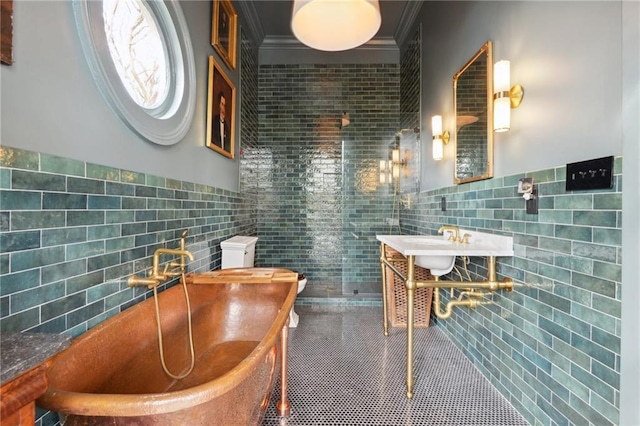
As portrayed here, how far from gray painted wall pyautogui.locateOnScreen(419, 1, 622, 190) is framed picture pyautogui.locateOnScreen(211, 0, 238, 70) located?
1.97 meters

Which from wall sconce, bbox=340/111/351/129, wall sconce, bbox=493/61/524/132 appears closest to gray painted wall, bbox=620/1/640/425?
wall sconce, bbox=493/61/524/132

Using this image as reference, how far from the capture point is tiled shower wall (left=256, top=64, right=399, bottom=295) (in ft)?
12.7

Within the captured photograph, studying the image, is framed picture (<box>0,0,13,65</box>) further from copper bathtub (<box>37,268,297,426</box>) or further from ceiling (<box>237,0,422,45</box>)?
ceiling (<box>237,0,422,45</box>)

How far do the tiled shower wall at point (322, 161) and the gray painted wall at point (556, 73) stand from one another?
5.81ft

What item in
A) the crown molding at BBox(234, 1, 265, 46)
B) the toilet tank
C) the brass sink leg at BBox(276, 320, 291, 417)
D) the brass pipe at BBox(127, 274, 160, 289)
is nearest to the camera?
the brass pipe at BBox(127, 274, 160, 289)

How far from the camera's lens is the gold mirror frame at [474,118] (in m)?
1.86

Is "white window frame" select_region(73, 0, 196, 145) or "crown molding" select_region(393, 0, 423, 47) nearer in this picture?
"white window frame" select_region(73, 0, 196, 145)

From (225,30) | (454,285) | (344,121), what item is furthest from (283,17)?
(454,285)

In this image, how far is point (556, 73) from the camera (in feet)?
4.37

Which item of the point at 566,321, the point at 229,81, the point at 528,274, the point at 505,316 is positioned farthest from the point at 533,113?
the point at 229,81

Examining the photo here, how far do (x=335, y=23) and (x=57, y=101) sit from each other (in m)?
1.44

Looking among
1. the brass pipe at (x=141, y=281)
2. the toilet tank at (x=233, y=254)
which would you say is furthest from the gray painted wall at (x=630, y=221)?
the toilet tank at (x=233, y=254)

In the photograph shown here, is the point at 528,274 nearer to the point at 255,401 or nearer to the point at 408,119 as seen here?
the point at 255,401

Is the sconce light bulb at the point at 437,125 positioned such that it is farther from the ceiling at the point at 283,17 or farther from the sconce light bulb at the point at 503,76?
the ceiling at the point at 283,17
